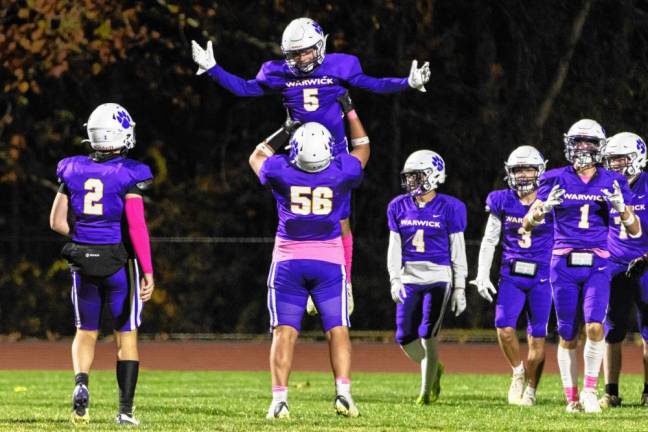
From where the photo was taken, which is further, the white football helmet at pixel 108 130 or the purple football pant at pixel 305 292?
the purple football pant at pixel 305 292

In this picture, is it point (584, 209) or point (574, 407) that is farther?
point (584, 209)

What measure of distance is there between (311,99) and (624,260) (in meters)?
3.08

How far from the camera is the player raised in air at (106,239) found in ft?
35.1

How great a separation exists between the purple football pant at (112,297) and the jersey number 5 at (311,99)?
7.74 ft

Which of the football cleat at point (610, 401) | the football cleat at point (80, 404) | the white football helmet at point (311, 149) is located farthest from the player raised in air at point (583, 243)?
the football cleat at point (80, 404)

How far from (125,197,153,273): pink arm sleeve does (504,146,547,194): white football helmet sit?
4064 mm

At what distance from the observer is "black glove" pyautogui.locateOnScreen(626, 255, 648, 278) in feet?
43.7

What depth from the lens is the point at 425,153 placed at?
13.9 m

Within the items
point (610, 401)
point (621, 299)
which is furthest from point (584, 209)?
point (610, 401)

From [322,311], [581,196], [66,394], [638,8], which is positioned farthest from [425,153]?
[638,8]

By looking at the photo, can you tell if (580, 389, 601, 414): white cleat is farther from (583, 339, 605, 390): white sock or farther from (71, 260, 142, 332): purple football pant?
(71, 260, 142, 332): purple football pant

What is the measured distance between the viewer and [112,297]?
10.8 meters

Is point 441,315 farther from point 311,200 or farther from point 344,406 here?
point 311,200

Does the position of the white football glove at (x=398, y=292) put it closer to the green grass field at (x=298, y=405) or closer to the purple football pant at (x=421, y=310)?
the purple football pant at (x=421, y=310)
